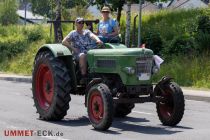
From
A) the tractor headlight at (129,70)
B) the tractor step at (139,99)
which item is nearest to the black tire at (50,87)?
the tractor step at (139,99)

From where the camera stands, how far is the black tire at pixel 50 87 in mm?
11344

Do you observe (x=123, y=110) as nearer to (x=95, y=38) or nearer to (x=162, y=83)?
(x=162, y=83)

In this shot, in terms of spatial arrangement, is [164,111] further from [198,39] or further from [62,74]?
[198,39]

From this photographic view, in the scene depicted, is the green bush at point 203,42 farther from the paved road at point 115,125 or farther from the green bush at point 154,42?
the paved road at point 115,125

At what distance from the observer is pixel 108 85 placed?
11.1 metres

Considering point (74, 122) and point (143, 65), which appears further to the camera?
point (74, 122)

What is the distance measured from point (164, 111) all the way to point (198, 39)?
41.5ft

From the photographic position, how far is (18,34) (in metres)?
38.5

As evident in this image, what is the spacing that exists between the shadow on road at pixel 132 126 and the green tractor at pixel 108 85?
196mm

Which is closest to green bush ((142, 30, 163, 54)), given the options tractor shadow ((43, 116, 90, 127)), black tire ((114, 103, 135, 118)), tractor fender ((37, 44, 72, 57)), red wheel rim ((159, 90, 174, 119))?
black tire ((114, 103, 135, 118))

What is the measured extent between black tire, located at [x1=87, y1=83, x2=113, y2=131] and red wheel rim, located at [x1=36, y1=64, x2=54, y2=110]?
1.27 metres

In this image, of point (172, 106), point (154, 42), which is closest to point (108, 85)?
point (172, 106)

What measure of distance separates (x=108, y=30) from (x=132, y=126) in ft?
6.94

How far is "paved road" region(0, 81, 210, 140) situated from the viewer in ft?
32.9
